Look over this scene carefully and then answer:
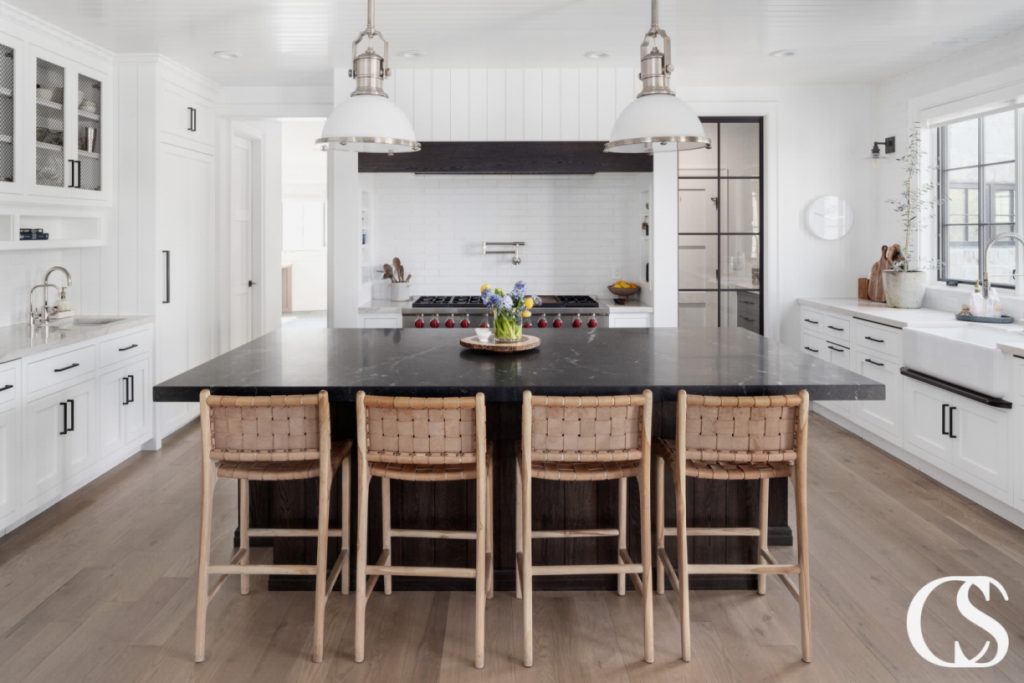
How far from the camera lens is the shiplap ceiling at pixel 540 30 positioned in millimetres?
4512

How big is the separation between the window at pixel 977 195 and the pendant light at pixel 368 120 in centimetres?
413

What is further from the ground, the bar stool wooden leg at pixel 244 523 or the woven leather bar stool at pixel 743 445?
the woven leather bar stool at pixel 743 445

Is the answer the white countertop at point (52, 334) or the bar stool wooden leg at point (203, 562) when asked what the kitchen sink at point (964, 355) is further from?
the white countertop at point (52, 334)

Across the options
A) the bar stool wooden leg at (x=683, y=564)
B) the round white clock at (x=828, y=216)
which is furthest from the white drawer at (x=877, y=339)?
the bar stool wooden leg at (x=683, y=564)

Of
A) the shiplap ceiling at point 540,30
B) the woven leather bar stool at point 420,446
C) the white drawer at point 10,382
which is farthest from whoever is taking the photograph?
the shiplap ceiling at point 540,30

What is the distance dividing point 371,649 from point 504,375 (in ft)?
3.58

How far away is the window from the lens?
5.34m

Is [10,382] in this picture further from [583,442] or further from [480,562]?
[583,442]

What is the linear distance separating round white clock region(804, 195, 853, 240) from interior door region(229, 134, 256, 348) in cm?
489

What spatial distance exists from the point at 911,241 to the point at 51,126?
602 centimetres

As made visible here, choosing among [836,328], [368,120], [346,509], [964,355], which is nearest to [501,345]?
[346,509]

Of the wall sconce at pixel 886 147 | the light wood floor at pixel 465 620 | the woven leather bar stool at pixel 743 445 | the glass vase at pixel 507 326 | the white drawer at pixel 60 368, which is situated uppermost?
the wall sconce at pixel 886 147

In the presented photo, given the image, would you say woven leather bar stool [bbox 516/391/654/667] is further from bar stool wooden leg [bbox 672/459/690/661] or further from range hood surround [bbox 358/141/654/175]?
range hood surround [bbox 358/141/654/175]

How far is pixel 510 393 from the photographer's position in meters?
2.83
